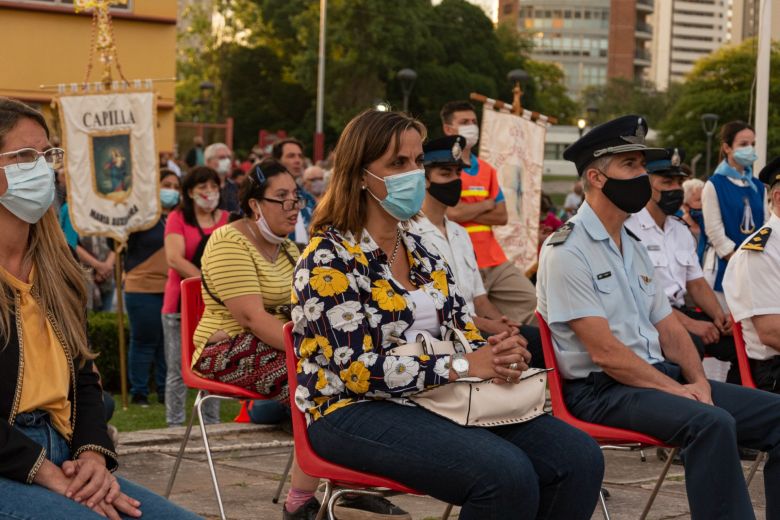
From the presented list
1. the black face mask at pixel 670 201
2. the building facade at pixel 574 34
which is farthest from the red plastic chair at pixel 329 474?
the building facade at pixel 574 34

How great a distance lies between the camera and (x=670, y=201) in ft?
24.1

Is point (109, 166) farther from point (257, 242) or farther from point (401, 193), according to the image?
point (401, 193)

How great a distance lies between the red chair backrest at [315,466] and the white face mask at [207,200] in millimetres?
4744

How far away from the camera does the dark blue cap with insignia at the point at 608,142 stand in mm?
5164

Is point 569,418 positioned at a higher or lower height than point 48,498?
lower

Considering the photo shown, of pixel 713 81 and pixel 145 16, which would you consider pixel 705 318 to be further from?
pixel 713 81

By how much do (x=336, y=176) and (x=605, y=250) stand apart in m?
1.29

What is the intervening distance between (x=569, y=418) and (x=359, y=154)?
4.77 ft

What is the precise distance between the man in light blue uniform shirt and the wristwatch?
39.5 inches

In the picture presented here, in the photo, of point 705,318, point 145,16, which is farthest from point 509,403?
point 145,16

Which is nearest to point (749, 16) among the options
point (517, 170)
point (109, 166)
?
point (517, 170)

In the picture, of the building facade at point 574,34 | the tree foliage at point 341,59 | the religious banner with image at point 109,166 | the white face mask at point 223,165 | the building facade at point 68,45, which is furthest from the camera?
the building facade at point 574,34

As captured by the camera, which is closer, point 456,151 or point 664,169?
point 456,151

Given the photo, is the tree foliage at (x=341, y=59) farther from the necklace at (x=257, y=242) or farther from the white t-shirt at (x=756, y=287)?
the white t-shirt at (x=756, y=287)
